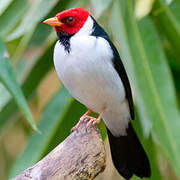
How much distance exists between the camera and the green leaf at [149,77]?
2.59 metres

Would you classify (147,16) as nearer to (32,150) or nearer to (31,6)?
(31,6)

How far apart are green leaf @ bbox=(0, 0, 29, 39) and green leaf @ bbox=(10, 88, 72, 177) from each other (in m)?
0.54

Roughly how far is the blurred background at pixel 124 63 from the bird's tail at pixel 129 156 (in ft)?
0.30

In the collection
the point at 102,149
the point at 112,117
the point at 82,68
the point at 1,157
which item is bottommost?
the point at 1,157

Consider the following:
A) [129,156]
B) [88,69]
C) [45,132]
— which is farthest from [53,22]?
[129,156]

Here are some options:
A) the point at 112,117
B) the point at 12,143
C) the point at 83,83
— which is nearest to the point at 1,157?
the point at 12,143

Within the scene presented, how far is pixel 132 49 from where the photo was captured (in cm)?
285

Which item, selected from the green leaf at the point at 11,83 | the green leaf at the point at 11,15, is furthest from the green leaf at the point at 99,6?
the green leaf at the point at 11,15

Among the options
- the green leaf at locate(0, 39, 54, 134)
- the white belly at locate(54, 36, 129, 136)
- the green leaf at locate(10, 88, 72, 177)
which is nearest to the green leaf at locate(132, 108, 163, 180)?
the green leaf at locate(10, 88, 72, 177)

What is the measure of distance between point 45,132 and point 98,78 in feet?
2.35

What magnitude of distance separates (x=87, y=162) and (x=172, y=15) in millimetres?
1233

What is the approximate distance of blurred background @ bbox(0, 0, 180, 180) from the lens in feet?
8.58

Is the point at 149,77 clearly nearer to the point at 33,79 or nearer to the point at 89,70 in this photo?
the point at 89,70

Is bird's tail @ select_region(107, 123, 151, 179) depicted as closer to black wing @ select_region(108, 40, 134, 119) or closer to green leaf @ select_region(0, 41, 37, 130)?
black wing @ select_region(108, 40, 134, 119)
